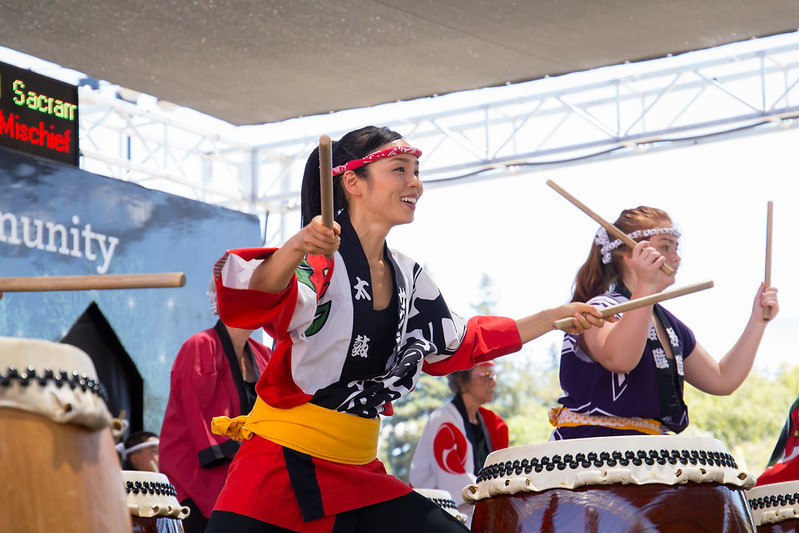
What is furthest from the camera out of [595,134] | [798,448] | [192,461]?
[595,134]

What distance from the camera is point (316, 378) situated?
1.96 m

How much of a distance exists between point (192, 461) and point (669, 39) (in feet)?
9.37

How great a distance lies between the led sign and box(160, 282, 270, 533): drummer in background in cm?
192

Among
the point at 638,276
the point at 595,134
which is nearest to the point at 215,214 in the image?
the point at 595,134

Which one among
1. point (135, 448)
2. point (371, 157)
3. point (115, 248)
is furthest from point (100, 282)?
point (115, 248)

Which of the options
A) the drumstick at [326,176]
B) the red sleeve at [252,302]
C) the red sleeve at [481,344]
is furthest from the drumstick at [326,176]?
the red sleeve at [481,344]

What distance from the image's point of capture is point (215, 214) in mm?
6270

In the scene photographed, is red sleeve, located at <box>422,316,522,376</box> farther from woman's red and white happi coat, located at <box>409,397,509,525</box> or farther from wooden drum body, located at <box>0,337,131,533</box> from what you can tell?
woman's red and white happi coat, located at <box>409,397,509,525</box>

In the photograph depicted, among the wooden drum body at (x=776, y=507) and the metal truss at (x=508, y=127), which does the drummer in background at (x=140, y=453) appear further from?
the wooden drum body at (x=776, y=507)

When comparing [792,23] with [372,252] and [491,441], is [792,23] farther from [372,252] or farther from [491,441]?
[372,252]

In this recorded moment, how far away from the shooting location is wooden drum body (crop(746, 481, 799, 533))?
2424 millimetres

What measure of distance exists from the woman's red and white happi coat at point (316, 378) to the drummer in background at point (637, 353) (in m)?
0.60

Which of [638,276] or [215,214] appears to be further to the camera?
[215,214]

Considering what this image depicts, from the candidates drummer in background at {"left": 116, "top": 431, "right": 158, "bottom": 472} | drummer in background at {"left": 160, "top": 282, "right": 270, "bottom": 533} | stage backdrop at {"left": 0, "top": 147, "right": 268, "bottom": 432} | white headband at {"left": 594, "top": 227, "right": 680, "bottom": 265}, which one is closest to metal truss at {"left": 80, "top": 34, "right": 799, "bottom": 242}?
stage backdrop at {"left": 0, "top": 147, "right": 268, "bottom": 432}
